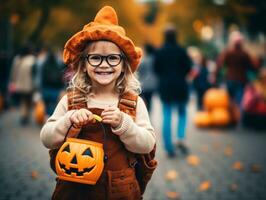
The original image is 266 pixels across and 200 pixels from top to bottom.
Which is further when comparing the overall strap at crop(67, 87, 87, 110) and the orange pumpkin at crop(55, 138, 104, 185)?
the overall strap at crop(67, 87, 87, 110)

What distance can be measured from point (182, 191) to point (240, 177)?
113 centimetres

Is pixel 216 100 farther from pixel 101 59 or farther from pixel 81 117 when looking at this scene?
pixel 81 117

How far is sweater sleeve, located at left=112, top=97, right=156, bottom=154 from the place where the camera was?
273cm

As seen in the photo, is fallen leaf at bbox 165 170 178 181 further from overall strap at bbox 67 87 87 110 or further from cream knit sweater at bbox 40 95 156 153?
overall strap at bbox 67 87 87 110

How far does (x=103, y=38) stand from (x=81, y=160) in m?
0.79

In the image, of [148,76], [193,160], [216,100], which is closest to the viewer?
[193,160]

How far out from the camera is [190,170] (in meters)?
6.55

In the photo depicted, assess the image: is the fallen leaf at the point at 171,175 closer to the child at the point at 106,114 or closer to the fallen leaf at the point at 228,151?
the fallen leaf at the point at 228,151

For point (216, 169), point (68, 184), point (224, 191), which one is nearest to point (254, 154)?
point (216, 169)

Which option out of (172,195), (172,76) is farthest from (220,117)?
(172,195)

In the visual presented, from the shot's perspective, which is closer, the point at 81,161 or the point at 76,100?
the point at 81,161

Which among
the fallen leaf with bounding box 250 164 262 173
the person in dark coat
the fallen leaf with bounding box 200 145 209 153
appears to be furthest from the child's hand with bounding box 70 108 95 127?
the fallen leaf with bounding box 200 145 209 153

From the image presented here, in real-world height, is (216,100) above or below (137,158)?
below

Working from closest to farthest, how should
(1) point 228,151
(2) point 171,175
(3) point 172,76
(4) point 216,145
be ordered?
(2) point 171,175, (3) point 172,76, (1) point 228,151, (4) point 216,145
